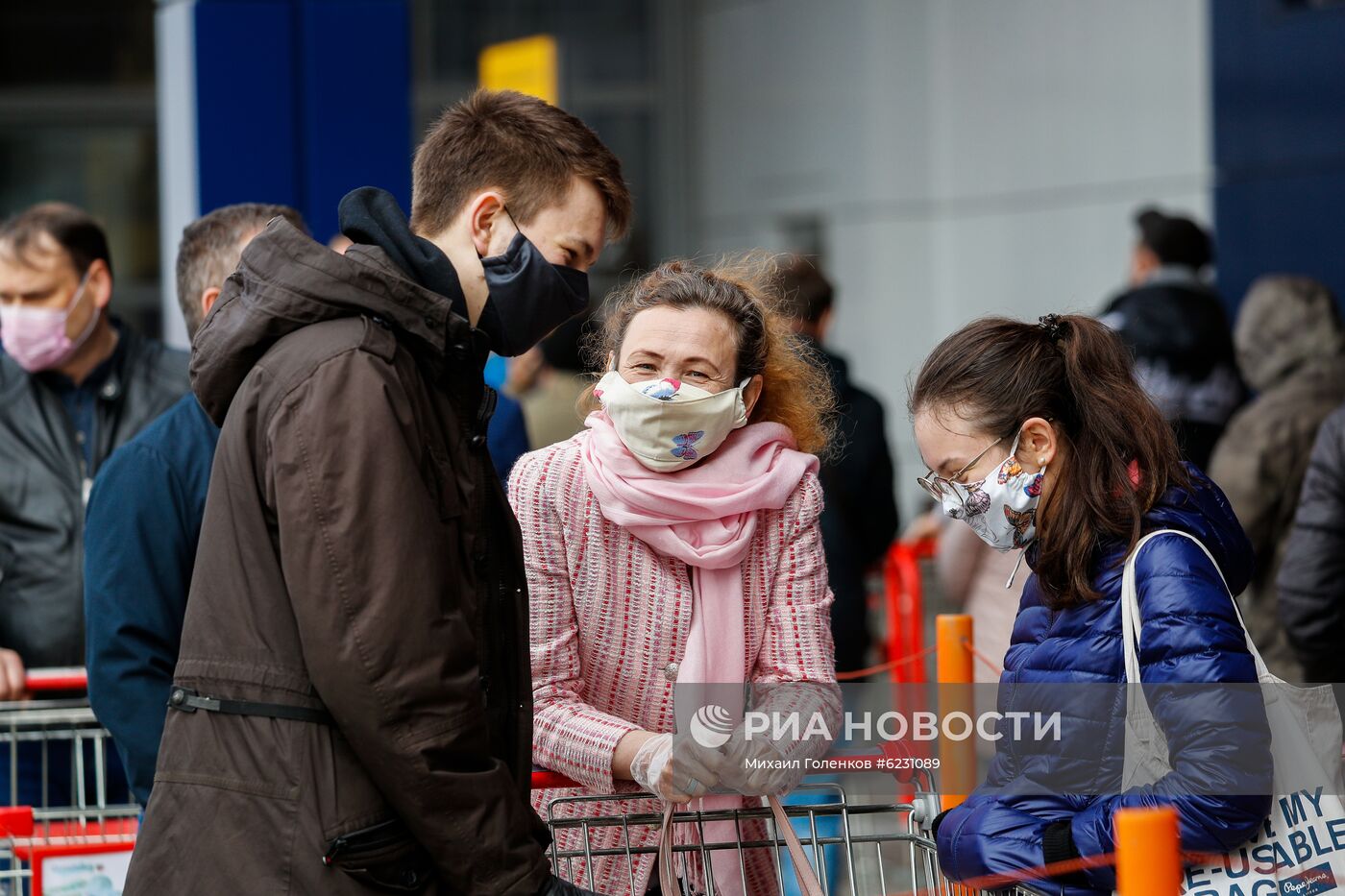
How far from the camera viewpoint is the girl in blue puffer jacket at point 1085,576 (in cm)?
233

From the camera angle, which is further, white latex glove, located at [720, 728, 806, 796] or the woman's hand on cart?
the woman's hand on cart

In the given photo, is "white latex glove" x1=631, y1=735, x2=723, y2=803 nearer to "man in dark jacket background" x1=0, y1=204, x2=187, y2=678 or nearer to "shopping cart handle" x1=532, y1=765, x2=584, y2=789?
"shopping cart handle" x1=532, y1=765, x2=584, y2=789

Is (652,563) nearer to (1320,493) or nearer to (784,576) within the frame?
(784,576)

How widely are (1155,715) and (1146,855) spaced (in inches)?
21.4

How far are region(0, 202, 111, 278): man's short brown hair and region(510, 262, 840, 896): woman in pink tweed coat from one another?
200cm

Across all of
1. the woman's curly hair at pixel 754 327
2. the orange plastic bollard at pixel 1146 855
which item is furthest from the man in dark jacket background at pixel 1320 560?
the orange plastic bollard at pixel 1146 855

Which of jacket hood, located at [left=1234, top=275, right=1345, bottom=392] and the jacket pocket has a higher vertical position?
jacket hood, located at [left=1234, top=275, right=1345, bottom=392]

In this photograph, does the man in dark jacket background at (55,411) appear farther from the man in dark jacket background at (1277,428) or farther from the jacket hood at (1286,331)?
the jacket hood at (1286,331)

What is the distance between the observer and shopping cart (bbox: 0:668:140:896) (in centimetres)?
343

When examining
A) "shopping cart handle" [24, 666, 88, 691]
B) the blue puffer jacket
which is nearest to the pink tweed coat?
the blue puffer jacket

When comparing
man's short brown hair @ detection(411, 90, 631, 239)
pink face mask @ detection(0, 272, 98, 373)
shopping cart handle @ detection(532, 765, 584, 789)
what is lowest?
shopping cart handle @ detection(532, 765, 584, 789)

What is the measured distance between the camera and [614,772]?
9.25 ft

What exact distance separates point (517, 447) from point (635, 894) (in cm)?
243

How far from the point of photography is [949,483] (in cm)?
277
